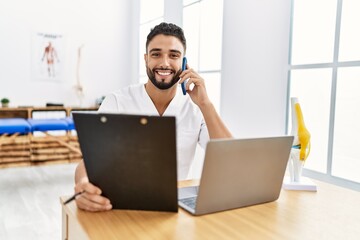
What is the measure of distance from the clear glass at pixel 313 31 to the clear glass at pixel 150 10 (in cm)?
259

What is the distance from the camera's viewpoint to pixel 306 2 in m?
2.43

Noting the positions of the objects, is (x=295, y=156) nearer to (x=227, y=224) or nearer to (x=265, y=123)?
(x=227, y=224)

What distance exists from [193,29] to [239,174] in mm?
3333

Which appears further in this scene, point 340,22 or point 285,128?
point 285,128

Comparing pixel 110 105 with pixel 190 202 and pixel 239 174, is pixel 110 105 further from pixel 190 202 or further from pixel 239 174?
pixel 239 174

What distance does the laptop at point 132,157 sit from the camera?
81cm

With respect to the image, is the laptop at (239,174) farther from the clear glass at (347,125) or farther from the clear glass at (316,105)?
the clear glass at (316,105)

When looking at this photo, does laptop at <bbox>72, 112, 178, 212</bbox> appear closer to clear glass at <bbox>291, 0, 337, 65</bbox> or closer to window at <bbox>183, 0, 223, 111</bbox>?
clear glass at <bbox>291, 0, 337, 65</bbox>

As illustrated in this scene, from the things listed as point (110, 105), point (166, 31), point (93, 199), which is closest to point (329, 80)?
point (166, 31)

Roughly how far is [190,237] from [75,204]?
41cm

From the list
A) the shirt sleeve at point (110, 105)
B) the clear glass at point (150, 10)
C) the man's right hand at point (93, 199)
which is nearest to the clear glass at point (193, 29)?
the clear glass at point (150, 10)

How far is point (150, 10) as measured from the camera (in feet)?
16.7

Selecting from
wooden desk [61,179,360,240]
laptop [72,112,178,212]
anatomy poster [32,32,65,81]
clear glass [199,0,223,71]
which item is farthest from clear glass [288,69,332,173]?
anatomy poster [32,32,65,81]

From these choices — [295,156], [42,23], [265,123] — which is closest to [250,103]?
[265,123]
